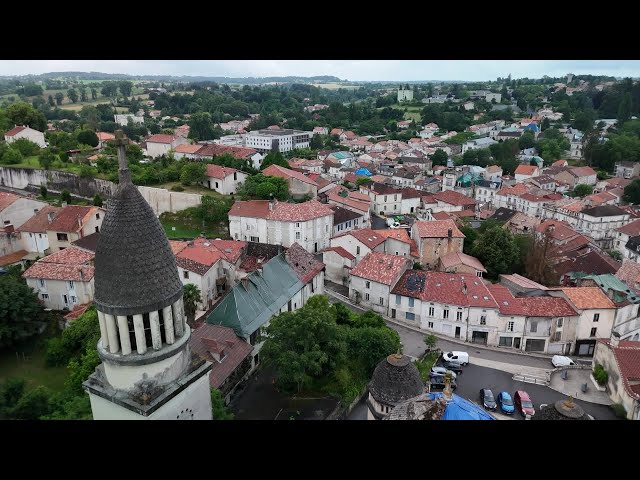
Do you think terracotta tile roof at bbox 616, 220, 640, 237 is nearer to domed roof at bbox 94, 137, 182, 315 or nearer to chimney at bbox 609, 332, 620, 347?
chimney at bbox 609, 332, 620, 347

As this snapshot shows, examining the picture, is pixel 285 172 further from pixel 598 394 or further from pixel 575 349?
pixel 598 394

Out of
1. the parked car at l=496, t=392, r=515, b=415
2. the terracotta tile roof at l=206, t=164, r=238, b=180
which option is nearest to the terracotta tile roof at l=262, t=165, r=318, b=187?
the terracotta tile roof at l=206, t=164, r=238, b=180

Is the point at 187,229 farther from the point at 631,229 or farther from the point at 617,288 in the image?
the point at 631,229

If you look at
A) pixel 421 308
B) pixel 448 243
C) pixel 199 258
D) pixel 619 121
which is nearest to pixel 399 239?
pixel 448 243

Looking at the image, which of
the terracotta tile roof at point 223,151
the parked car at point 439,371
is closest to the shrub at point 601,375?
the parked car at point 439,371

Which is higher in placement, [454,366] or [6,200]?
[6,200]

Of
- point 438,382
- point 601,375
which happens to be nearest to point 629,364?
point 601,375

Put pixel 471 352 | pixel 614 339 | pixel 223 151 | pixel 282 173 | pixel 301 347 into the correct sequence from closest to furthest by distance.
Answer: pixel 301 347, pixel 614 339, pixel 471 352, pixel 282 173, pixel 223 151

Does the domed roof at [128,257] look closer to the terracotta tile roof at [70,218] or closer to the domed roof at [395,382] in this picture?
the domed roof at [395,382]
